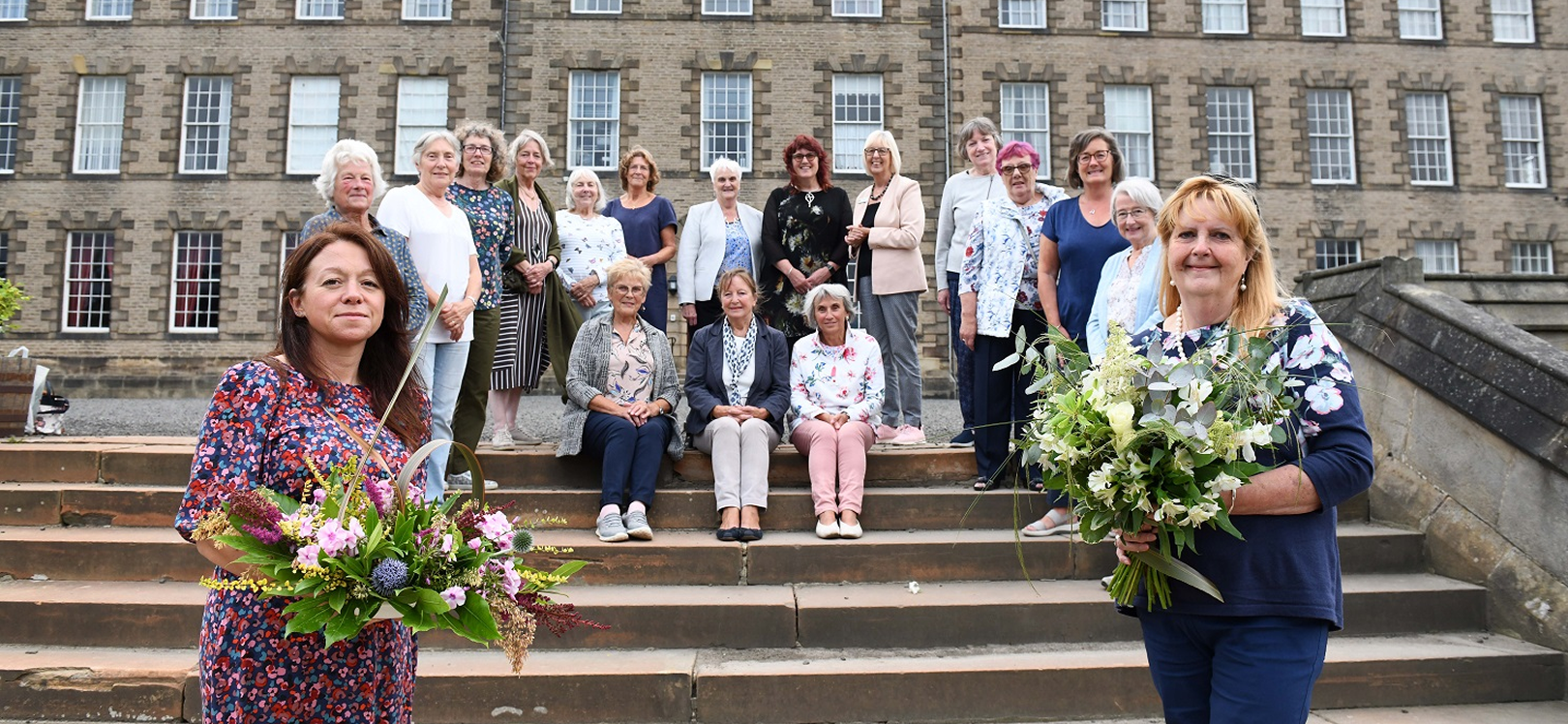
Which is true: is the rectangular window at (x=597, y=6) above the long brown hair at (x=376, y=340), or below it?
above

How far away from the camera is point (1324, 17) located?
21828mm

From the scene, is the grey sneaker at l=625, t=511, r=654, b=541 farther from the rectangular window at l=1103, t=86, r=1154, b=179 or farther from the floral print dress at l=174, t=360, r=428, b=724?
the rectangular window at l=1103, t=86, r=1154, b=179

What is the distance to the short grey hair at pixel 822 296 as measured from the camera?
5855 mm

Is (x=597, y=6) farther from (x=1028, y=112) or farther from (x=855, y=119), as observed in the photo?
(x=1028, y=112)

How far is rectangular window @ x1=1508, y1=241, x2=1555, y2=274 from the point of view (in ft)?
72.0

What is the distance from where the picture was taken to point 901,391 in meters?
6.72

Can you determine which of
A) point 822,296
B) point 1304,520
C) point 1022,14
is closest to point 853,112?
point 1022,14

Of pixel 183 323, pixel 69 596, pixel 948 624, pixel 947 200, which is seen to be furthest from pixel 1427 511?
pixel 183 323

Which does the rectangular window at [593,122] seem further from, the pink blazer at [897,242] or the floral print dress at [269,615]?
the floral print dress at [269,615]

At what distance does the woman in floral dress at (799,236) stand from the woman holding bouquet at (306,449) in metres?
4.58

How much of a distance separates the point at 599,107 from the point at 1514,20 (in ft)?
72.0

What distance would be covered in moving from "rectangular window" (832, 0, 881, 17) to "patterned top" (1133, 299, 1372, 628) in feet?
66.4

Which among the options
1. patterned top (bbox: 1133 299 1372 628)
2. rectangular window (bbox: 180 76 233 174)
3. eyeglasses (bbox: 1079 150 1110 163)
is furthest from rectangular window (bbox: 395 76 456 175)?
patterned top (bbox: 1133 299 1372 628)

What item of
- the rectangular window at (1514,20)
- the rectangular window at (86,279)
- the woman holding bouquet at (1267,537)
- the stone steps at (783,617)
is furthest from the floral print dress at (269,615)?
the rectangular window at (1514,20)
